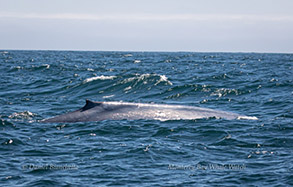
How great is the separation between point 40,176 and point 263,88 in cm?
2067

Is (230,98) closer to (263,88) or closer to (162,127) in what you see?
(263,88)

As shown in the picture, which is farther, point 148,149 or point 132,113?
point 132,113

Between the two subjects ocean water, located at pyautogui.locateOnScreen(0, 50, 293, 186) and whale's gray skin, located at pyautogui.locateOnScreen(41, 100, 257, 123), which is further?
whale's gray skin, located at pyautogui.locateOnScreen(41, 100, 257, 123)

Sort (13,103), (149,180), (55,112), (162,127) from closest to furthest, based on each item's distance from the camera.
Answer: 1. (149,180)
2. (162,127)
3. (55,112)
4. (13,103)

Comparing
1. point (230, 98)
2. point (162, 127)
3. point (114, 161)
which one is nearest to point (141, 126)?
point (162, 127)

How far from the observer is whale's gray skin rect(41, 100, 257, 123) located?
16297 millimetres

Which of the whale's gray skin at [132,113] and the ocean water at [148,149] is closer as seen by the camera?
the ocean water at [148,149]

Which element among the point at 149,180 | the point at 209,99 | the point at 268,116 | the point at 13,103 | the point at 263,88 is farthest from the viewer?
the point at 263,88

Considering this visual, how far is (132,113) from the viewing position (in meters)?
16.7

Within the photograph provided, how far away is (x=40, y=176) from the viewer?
10.1 m

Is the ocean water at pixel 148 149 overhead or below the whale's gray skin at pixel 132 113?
below

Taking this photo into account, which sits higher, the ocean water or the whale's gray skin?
the whale's gray skin

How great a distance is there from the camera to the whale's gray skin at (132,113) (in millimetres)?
16297

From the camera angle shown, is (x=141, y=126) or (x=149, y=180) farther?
(x=141, y=126)
